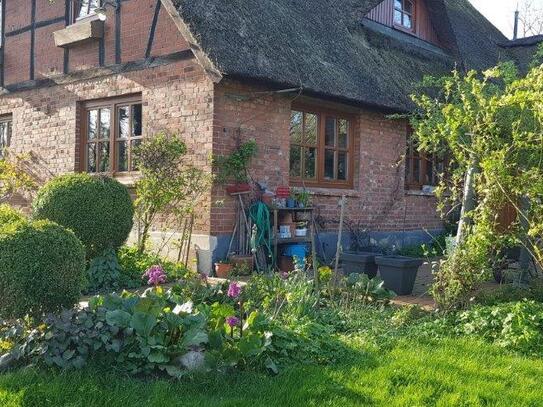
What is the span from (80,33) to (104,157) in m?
2.15

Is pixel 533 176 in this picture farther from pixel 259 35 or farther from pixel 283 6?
pixel 283 6

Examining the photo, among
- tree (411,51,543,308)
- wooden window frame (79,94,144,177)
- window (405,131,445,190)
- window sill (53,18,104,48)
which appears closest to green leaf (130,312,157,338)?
tree (411,51,543,308)

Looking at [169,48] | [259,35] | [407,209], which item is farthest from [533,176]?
[407,209]

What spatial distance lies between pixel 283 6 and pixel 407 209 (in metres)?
4.59

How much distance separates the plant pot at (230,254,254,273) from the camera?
346 inches

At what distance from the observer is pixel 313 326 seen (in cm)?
513

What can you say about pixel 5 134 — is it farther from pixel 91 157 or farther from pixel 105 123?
pixel 105 123

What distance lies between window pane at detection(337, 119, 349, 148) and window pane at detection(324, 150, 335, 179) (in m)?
0.26

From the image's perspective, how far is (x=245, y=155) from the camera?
29.5ft

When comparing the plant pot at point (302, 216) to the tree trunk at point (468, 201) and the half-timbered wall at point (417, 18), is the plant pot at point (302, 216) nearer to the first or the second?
the tree trunk at point (468, 201)

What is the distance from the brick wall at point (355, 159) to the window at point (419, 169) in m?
0.37

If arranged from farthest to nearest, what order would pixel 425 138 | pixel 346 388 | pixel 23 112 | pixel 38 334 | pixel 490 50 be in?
pixel 490 50, pixel 23 112, pixel 425 138, pixel 38 334, pixel 346 388

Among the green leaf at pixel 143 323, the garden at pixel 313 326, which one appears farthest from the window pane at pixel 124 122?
the green leaf at pixel 143 323

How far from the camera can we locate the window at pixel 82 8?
429 inches
